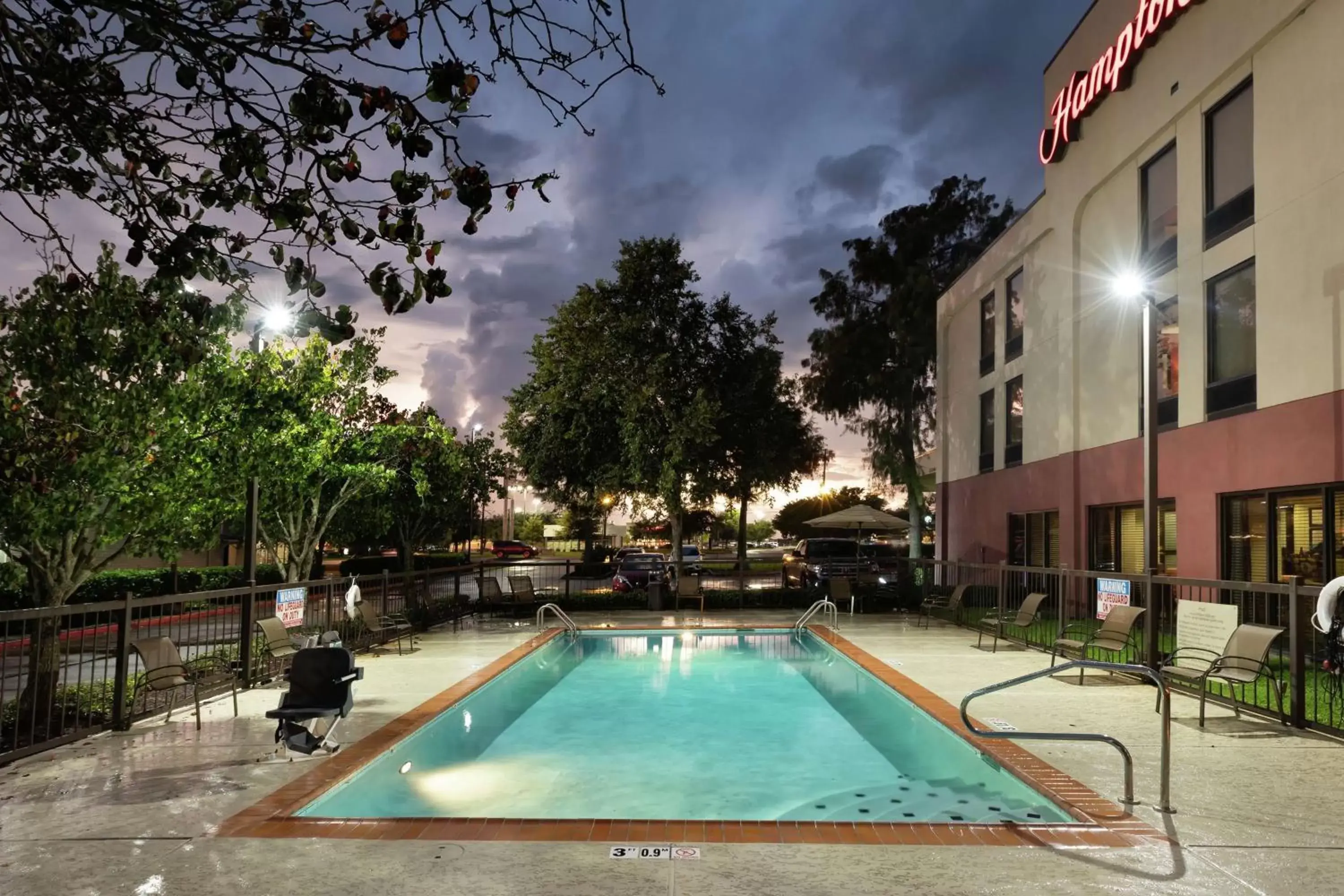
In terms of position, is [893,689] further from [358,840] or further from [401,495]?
[401,495]

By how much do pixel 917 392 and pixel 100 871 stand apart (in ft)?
114

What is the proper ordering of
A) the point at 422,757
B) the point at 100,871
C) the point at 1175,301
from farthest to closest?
the point at 1175,301, the point at 422,757, the point at 100,871

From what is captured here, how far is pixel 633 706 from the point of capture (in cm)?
1221

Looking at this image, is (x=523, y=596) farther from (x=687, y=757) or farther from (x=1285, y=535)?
(x=1285, y=535)

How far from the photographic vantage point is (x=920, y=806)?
750 centimetres

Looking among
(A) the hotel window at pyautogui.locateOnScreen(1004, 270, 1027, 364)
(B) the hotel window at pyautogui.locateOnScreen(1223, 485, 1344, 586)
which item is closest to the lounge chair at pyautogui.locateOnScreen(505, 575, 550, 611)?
(B) the hotel window at pyautogui.locateOnScreen(1223, 485, 1344, 586)

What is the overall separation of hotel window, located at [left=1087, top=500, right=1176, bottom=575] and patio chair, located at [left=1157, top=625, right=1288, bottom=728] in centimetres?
771

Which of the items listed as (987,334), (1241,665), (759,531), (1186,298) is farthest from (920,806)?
(759,531)

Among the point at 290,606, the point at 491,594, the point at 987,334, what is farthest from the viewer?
the point at 987,334

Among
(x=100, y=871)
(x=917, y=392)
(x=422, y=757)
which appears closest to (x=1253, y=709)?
(x=422, y=757)

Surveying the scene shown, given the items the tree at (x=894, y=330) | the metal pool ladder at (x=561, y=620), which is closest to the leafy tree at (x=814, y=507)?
the tree at (x=894, y=330)

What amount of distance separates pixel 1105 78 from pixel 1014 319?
7309 millimetres

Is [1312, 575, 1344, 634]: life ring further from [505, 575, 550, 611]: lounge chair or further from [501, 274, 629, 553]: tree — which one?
[501, 274, 629, 553]: tree

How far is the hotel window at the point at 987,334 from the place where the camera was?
2667 centimetres
